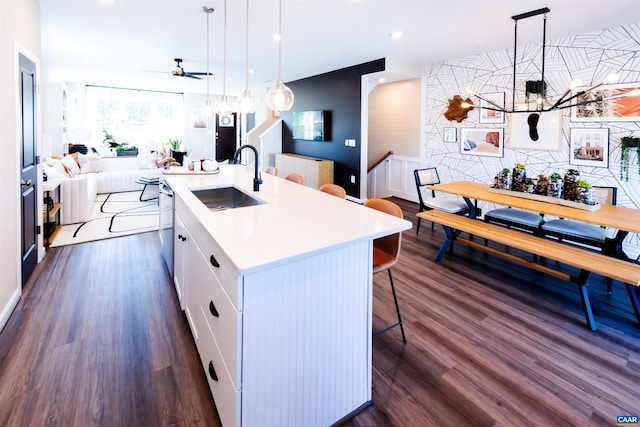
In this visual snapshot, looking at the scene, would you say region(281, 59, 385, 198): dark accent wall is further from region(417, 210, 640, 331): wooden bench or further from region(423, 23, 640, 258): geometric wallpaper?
region(417, 210, 640, 331): wooden bench

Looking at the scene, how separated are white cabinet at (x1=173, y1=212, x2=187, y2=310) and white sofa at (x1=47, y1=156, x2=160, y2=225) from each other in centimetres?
291

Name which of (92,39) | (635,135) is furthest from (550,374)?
(92,39)

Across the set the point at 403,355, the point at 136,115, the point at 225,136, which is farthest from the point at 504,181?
the point at 136,115

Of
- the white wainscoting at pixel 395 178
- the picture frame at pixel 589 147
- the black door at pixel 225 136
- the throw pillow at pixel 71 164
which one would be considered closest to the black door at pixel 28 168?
the throw pillow at pixel 71 164

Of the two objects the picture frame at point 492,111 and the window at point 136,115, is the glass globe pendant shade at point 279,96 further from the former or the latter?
the window at point 136,115

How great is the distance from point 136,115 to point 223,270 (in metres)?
11.2

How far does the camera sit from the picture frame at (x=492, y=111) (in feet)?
15.7

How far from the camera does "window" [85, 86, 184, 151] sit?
9883 millimetres

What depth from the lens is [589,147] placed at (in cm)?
398

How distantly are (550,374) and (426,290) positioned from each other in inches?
44.2

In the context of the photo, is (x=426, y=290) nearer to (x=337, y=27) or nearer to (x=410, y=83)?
(x=337, y=27)

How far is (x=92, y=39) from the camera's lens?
471cm

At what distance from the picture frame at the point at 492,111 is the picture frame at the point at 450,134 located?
45cm

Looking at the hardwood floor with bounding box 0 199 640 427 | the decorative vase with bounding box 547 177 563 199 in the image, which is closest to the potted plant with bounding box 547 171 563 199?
the decorative vase with bounding box 547 177 563 199
